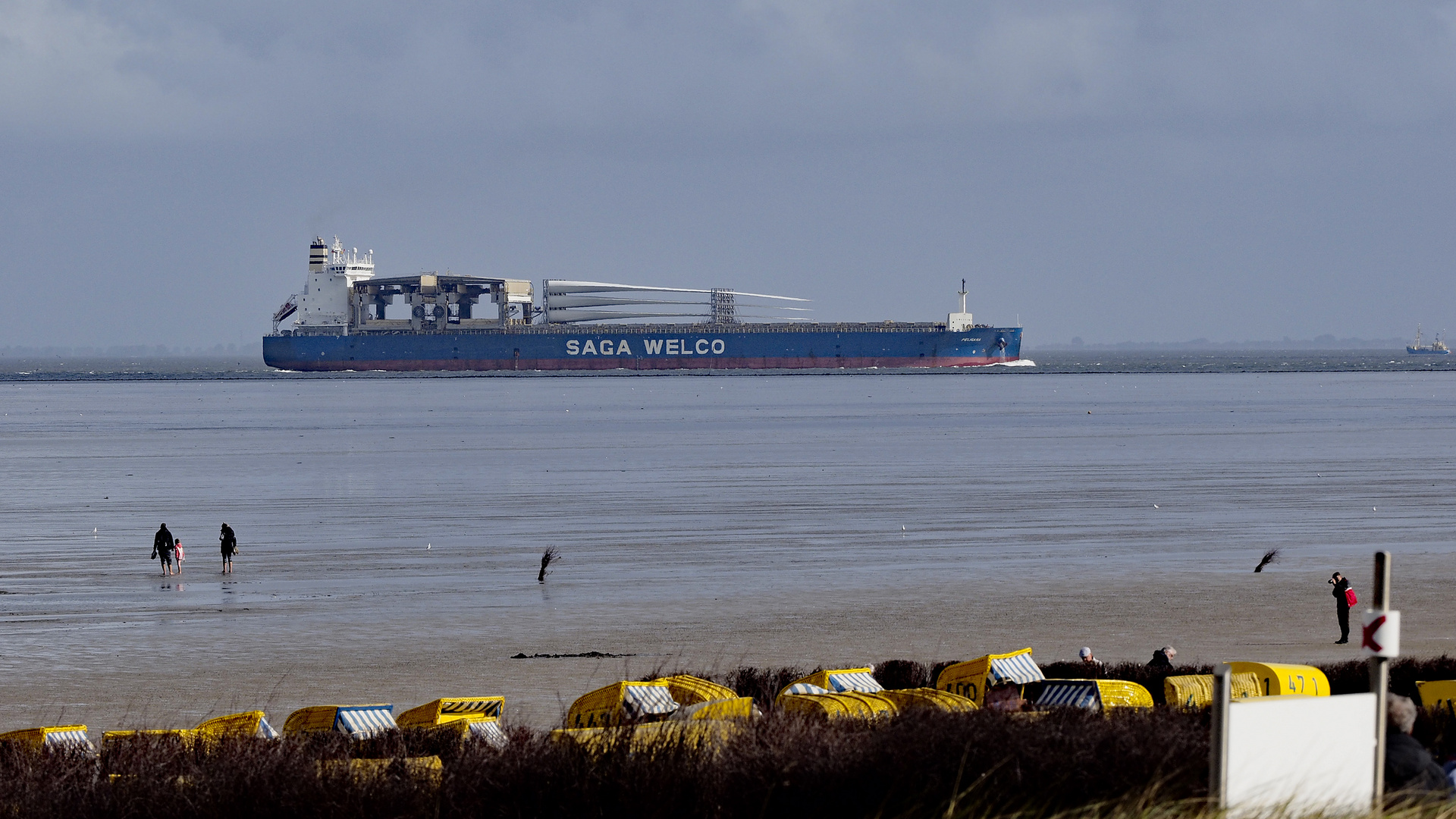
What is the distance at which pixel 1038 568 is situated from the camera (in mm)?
21656

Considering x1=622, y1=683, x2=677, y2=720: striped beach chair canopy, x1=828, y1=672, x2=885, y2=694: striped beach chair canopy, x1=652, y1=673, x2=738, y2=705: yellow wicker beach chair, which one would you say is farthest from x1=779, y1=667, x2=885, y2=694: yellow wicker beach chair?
x1=622, y1=683, x2=677, y2=720: striped beach chair canopy

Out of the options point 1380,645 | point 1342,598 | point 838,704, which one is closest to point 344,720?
point 838,704

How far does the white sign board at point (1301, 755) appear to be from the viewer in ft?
18.6

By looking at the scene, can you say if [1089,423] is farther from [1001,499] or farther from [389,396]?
[389,396]

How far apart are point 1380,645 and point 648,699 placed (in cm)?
582

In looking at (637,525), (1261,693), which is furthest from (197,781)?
(637,525)

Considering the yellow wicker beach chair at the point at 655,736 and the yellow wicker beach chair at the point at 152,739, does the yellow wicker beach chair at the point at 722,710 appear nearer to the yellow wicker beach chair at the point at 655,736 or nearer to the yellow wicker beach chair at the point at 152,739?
the yellow wicker beach chair at the point at 655,736

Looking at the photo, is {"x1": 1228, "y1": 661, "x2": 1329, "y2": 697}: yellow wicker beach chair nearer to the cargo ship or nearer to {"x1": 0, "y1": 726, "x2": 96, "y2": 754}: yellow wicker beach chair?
{"x1": 0, "y1": 726, "x2": 96, "y2": 754}: yellow wicker beach chair

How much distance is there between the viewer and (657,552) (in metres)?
23.9

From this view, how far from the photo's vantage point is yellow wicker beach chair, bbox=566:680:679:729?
32.9 feet

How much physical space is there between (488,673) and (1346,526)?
17185 mm

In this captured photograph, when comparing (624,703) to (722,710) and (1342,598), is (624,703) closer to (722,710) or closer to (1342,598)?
(722,710)

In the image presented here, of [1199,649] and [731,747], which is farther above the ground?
[731,747]

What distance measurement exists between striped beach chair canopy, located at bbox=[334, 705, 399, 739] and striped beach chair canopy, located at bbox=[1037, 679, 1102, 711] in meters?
4.49
